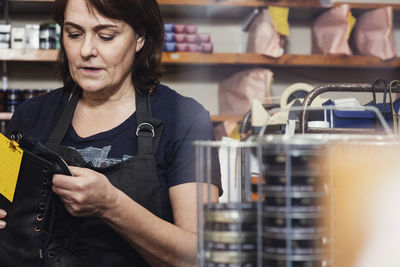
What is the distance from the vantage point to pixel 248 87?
3.56 meters

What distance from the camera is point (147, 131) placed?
1.45 m

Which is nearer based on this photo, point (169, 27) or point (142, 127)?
point (142, 127)

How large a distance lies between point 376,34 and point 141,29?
2.57 m

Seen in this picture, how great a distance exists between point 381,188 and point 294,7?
3207 millimetres

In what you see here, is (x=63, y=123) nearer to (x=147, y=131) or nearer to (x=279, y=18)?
(x=147, y=131)

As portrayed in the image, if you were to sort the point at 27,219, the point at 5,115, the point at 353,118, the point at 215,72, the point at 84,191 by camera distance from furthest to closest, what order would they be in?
the point at 215,72 < the point at 5,115 < the point at 353,118 < the point at 27,219 < the point at 84,191

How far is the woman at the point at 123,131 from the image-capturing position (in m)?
1.33

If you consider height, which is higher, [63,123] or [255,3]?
[255,3]

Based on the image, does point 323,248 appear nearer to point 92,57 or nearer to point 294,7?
point 92,57

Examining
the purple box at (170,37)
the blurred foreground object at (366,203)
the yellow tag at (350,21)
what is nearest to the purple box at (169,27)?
the purple box at (170,37)

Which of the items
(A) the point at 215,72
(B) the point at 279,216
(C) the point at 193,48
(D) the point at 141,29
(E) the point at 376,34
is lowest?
(B) the point at 279,216

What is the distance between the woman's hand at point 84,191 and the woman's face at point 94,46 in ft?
1.22

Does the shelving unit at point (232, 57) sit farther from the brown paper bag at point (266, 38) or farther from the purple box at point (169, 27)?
the purple box at point (169, 27)

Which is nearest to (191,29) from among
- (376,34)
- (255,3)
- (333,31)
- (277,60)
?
(255,3)
